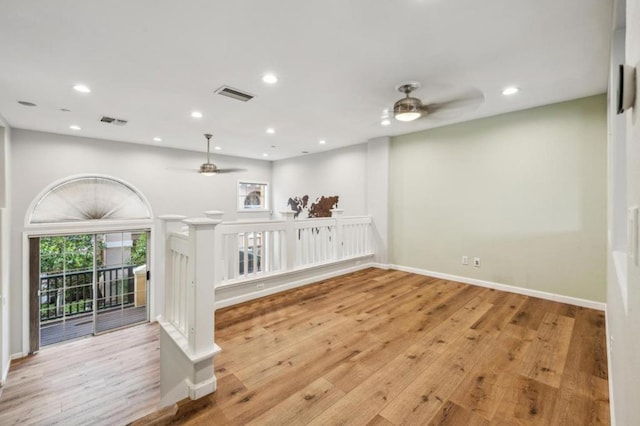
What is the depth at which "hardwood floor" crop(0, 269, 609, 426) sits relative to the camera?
1.66m

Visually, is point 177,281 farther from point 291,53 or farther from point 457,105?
point 457,105

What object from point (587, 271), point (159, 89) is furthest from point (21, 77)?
point (587, 271)

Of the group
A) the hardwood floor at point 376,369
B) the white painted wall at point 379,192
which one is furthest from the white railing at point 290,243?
the hardwood floor at point 376,369

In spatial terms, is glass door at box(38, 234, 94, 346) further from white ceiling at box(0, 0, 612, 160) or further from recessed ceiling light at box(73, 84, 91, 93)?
recessed ceiling light at box(73, 84, 91, 93)

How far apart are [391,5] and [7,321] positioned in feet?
22.2

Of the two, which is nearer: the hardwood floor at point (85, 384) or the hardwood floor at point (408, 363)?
the hardwood floor at point (408, 363)

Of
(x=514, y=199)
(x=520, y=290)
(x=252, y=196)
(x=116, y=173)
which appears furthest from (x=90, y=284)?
(x=514, y=199)

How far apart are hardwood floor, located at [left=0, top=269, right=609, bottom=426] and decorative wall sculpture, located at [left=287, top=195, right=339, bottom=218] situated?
2.50m

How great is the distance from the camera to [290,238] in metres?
4.02

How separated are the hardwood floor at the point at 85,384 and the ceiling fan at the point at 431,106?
14.9 ft

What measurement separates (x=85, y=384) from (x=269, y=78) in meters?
4.86

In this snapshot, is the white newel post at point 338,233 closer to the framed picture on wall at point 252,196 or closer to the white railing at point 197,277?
the white railing at point 197,277

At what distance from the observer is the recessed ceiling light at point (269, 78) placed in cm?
281

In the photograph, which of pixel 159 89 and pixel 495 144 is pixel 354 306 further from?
pixel 159 89
